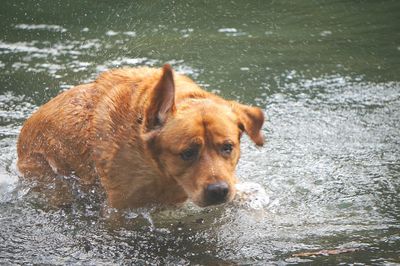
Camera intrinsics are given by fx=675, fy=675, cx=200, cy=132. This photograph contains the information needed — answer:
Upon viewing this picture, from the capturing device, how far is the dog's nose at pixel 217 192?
5.22 meters

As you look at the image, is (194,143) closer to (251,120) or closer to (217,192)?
(217,192)

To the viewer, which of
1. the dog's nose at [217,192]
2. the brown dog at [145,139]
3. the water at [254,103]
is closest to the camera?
the dog's nose at [217,192]

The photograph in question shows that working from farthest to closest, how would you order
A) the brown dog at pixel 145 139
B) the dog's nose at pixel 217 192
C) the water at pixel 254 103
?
the water at pixel 254 103 → the brown dog at pixel 145 139 → the dog's nose at pixel 217 192

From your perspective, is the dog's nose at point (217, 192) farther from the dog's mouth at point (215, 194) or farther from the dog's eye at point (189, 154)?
the dog's eye at point (189, 154)

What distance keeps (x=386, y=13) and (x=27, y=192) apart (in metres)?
7.65

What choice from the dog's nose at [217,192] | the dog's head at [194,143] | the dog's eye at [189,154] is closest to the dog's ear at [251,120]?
the dog's head at [194,143]

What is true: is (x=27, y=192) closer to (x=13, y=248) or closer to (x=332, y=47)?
(x=13, y=248)

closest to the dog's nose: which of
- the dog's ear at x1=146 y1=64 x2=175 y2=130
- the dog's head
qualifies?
the dog's head

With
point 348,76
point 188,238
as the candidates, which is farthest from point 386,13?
point 188,238

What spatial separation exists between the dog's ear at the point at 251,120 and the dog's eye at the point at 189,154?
1.94 feet

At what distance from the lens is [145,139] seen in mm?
5430

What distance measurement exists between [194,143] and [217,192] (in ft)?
1.39

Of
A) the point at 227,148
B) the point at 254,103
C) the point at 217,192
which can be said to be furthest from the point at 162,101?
Answer: the point at 254,103

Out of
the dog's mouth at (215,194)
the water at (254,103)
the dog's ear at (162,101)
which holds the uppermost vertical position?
the dog's ear at (162,101)
